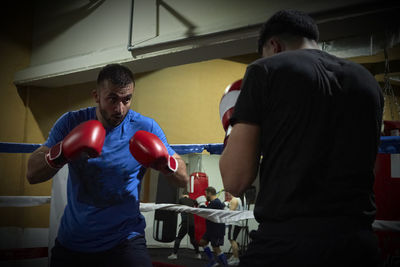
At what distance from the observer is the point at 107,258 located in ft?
4.56

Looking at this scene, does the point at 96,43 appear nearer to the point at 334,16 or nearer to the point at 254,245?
the point at 334,16

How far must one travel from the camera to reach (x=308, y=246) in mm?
740

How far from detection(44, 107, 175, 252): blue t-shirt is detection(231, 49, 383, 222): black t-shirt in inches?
30.6

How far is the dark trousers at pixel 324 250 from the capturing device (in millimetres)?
738

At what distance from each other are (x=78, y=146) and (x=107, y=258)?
43 centimetres

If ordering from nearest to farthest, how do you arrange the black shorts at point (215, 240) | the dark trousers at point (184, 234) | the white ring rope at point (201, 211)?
the white ring rope at point (201, 211), the black shorts at point (215, 240), the dark trousers at point (184, 234)

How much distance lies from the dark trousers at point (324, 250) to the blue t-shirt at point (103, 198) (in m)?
0.81

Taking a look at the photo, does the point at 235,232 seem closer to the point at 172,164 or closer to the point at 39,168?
the point at 172,164

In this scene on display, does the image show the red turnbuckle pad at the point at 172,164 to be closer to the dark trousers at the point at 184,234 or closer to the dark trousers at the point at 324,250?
the dark trousers at the point at 324,250

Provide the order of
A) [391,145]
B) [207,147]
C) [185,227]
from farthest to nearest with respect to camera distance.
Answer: [185,227]
[207,147]
[391,145]

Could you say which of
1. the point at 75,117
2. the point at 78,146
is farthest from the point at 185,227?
the point at 78,146

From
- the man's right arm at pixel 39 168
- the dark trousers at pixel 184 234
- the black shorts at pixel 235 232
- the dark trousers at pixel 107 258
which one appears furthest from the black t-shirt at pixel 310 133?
the dark trousers at pixel 184 234

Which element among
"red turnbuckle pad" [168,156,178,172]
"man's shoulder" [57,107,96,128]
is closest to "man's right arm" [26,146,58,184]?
"man's shoulder" [57,107,96,128]

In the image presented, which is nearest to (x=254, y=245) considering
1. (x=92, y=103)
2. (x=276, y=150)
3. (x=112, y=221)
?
(x=276, y=150)
